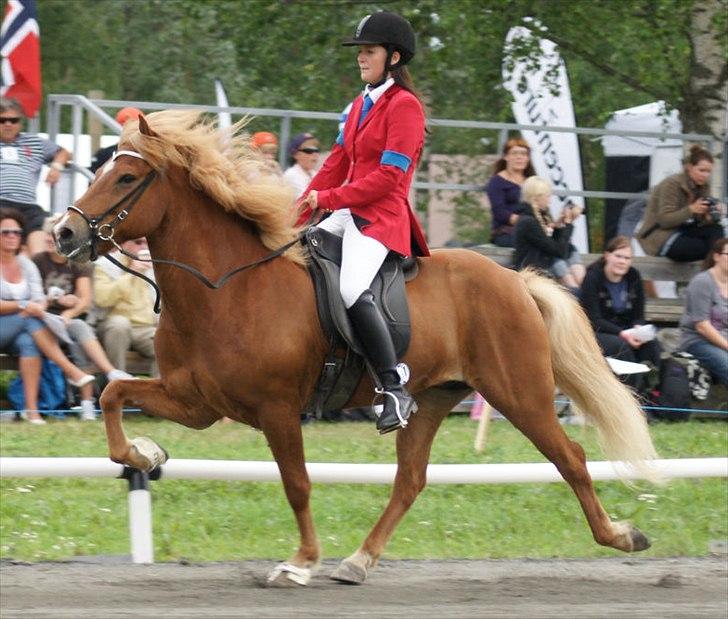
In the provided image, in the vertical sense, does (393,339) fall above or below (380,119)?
below

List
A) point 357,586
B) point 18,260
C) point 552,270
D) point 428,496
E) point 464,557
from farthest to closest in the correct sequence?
point 552,270, point 18,260, point 428,496, point 464,557, point 357,586

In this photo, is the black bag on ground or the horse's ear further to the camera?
the black bag on ground

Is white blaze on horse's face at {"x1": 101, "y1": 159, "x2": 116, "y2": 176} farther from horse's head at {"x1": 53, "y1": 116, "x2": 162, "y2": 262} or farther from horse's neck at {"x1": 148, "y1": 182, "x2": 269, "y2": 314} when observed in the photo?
horse's neck at {"x1": 148, "y1": 182, "x2": 269, "y2": 314}

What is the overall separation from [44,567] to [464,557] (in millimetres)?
2272

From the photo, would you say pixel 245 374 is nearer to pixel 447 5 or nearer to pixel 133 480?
pixel 133 480

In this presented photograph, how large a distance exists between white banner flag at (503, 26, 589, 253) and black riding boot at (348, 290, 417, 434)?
7.29 m

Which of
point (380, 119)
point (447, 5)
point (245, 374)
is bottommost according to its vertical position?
point (245, 374)

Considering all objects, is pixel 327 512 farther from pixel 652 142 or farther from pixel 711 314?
pixel 652 142

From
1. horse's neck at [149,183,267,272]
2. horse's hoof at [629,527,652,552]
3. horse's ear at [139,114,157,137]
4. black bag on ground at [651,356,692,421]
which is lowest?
horse's hoof at [629,527,652,552]

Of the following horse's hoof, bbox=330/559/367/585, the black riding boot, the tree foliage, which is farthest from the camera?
the tree foliage

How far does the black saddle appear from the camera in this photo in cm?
688

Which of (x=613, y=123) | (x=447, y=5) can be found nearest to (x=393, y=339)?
(x=447, y=5)

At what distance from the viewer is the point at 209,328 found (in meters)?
6.65

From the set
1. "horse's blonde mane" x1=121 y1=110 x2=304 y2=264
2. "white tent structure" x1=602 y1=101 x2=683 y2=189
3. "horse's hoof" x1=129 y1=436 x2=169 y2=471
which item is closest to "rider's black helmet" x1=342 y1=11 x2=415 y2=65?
"horse's blonde mane" x1=121 y1=110 x2=304 y2=264
